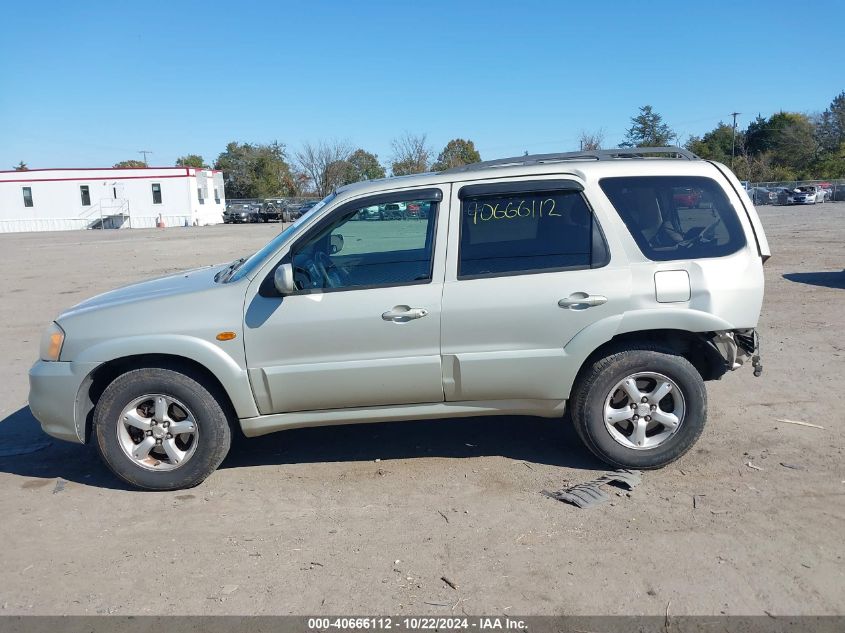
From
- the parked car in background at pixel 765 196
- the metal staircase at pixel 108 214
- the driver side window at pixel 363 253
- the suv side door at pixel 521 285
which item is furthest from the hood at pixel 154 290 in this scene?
the metal staircase at pixel 108 214

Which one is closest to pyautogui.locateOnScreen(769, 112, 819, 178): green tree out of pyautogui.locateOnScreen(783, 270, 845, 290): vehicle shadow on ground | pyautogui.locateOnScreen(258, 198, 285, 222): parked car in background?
pyautogui.locateOnScreen(258, 198, 285, 222): parked car in background

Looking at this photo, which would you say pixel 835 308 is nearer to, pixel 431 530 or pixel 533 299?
pixel 533 299

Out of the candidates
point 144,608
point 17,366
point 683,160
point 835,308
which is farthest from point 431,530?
point 835,308

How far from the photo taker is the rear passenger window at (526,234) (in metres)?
4.61

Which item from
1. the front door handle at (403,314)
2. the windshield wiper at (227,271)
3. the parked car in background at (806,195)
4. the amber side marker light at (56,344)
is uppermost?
the parked car in background at (806,195)

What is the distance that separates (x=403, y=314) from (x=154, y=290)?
1.79m

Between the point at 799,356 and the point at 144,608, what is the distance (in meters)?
6.54

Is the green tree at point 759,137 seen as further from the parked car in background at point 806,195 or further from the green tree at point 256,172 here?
the green tree at point 256,172

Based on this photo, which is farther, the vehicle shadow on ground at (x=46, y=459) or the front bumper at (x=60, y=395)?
the vehicle shadow on ground at (x=46, y=459)

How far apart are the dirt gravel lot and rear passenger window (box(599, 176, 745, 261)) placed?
4.74 ft

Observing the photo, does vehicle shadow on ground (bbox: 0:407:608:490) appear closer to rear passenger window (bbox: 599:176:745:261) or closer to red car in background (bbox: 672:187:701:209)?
rear passenger window (bbox: 599:176:745:261)

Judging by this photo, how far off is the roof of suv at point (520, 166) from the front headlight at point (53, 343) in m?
2.06

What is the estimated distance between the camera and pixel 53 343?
184 inches

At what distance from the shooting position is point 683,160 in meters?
4.90
